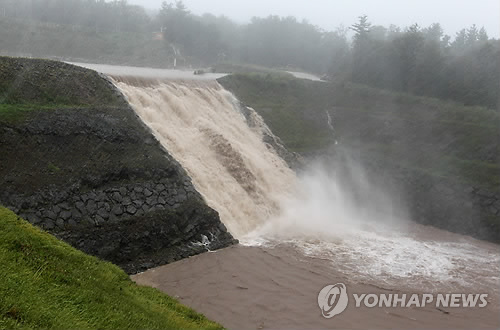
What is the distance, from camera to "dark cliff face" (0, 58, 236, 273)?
532 inches

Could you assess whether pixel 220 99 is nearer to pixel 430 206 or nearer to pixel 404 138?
pixel 404 138

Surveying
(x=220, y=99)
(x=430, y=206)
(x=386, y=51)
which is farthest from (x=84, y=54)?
(x=430, y=206)

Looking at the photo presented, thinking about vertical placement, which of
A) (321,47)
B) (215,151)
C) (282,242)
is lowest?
(282,242)

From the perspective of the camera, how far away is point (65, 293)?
260 inches

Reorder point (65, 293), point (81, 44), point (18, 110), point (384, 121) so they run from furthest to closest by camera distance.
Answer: point (81, 44), point (384, 121), point (18, 110), point (65, 293)

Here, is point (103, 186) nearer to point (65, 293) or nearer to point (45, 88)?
point (45, 88)

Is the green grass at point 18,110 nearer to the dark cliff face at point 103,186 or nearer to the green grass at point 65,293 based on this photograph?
the dark cliff face at point 103,186

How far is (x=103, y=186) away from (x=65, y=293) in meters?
8.88

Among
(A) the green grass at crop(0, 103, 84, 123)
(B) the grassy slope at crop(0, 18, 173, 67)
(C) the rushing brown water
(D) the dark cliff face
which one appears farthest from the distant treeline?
(A) the green grass at crop(0, 103, 84, 123)

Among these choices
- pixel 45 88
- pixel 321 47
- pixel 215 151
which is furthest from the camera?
pixel 321 47

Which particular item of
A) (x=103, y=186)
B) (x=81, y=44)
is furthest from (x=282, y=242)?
(x=81, y=44)

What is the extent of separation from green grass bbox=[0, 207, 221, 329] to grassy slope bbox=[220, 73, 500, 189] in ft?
68.0

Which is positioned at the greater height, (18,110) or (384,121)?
(384,121)

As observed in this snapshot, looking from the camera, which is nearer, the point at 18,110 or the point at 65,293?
the point at 65,293
